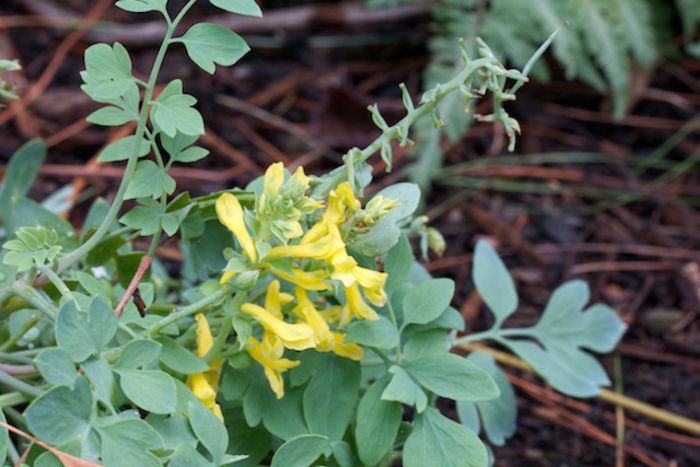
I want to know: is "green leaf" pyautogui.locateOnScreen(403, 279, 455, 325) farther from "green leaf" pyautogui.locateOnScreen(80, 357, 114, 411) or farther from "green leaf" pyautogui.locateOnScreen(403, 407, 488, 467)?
"green leaf" pyautogui.locateOnScreen(80, 357, 114, 411)

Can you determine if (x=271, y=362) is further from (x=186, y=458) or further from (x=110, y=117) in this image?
(x=110, y=117)

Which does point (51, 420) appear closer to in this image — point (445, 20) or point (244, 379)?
point (244, 379)

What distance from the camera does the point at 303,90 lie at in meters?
2.33

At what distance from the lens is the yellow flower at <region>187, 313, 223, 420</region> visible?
2.94 ft

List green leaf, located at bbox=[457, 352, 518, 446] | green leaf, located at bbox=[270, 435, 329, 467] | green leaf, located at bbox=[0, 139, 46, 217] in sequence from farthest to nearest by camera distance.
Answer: green leaf, located at bbox=[0, 139, 46, 217] < green leaf, located at bbox=[457, 352, 518, 446] < green leaf, located at bbox=[270, 435, 329, 467]

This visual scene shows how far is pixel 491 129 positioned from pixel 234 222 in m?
1.55

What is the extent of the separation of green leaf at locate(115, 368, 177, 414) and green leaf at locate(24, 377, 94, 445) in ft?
0.12

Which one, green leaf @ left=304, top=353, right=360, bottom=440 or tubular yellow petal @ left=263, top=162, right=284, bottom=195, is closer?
tubular yellow petal @ left=263, top=162, right=284, bottom=195

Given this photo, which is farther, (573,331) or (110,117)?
(573,331)

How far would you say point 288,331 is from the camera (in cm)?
83

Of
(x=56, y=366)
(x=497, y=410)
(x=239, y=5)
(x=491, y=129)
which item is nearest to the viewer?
(x=56, y=366)

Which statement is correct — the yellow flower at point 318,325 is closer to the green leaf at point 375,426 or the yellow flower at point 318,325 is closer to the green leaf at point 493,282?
the green leaf at point 375,426

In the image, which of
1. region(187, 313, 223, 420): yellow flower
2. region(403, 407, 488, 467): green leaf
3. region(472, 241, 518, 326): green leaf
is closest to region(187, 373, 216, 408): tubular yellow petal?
region(187, 313, 223, 420): yellow flower

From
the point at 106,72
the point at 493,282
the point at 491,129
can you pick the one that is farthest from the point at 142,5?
the point at 491,129
